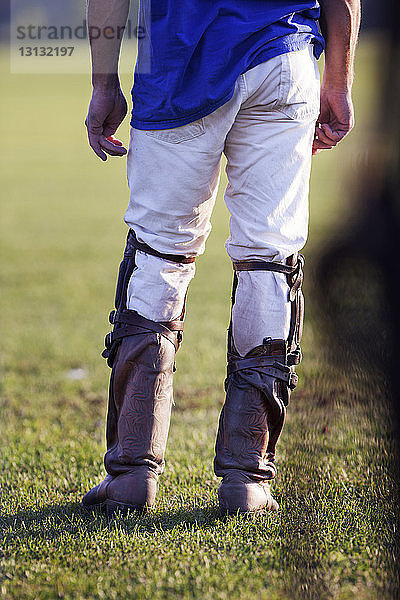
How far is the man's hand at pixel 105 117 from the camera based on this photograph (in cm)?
184

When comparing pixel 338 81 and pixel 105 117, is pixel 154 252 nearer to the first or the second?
pixel 105 117

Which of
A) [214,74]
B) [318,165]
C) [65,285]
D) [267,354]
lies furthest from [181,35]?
[318,165]

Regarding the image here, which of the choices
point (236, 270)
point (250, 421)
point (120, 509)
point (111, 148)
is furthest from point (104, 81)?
point (120, 509)

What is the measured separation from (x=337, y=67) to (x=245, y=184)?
40 cm

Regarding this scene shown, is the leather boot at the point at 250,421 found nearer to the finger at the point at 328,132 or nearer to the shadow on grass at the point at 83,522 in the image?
the shadow on grass at the point at 83,522

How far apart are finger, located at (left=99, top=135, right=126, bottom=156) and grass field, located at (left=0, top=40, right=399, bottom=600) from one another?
0.55 m

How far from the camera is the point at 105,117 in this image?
1.87 m

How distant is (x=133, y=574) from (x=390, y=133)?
1.21m

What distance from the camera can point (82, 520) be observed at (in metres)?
1.82

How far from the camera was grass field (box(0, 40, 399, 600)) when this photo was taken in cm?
139

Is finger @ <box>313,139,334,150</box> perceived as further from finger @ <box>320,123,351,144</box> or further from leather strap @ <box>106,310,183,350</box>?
leather strap @ <box>106,310,183,350</box>

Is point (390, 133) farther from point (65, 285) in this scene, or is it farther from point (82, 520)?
point (65, 285)

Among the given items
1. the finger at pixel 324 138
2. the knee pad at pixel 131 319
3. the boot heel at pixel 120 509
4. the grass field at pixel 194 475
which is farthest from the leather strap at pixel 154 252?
the boot heel at pixel 120 509

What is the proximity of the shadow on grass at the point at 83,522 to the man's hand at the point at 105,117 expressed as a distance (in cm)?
91
